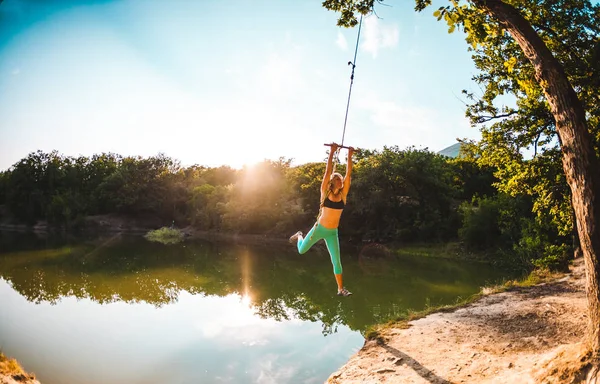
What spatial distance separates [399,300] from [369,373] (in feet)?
22.6

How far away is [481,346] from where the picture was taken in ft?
19.2

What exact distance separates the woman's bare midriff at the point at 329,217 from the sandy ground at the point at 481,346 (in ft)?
8.22

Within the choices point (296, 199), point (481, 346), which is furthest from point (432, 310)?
point (296, 199)

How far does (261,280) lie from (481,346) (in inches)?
496

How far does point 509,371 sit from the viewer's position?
450 centimetres

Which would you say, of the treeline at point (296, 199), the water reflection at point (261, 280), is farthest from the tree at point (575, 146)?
the treeline at point (296, 199)

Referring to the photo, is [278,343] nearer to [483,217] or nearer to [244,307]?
[244,307]

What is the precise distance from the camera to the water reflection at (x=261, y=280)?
11.7m

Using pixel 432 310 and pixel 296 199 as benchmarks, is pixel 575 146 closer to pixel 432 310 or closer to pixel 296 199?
pixel 432 310

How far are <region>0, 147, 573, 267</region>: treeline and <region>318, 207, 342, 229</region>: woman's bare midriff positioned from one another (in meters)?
7.79

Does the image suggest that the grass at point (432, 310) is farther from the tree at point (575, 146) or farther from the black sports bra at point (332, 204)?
the tree at point (575, 146)

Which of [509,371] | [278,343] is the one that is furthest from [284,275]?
[509,371]

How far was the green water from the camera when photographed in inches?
287

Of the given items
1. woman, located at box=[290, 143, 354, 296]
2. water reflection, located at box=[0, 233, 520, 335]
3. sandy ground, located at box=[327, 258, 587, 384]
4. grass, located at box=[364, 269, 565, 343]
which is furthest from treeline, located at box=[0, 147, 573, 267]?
woman, located at box=[290, 143, 354, 296]
